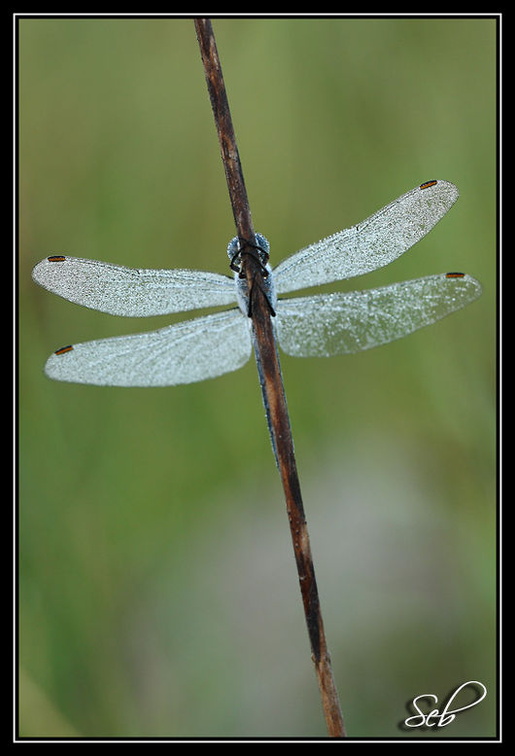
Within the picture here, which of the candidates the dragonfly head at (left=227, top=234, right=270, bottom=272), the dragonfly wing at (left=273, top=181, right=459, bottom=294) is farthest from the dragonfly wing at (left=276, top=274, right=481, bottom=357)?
the dragonfly head at (left=227, top=234, right=270, bottom=272)

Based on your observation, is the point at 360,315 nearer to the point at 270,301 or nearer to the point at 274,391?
the point at 270,301

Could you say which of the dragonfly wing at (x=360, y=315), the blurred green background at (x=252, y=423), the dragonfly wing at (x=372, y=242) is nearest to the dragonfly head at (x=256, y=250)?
the dragonfly wing at (x=372, y=242)

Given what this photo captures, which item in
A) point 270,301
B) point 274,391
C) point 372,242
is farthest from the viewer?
point 372,242

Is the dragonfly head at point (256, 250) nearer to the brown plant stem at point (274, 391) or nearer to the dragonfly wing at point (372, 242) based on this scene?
the brown plant stem at point (274, 391)

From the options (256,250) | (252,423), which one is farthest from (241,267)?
(252,423)

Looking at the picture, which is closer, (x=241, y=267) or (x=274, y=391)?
(x=274, y=391)

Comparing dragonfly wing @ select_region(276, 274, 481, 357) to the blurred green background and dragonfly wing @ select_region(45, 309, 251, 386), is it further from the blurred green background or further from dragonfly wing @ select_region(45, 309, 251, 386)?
the blurred green background
